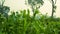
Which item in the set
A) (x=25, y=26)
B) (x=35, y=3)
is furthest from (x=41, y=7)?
(x=25, y=26)

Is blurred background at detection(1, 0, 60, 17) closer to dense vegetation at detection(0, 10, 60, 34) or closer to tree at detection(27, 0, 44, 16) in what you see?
tree at detection(27, 0, 44, 16)

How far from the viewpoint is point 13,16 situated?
0.59 metres

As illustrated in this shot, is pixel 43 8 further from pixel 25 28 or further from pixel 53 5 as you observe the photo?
pixel 25 28

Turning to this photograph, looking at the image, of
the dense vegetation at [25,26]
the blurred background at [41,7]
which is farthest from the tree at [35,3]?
the dense vegetation at [25,26]

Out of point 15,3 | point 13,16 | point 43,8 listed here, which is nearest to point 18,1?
point 15,3

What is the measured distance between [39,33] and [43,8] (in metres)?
2.87

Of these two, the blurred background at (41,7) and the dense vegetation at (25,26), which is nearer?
the dense vegetation at (25,26)

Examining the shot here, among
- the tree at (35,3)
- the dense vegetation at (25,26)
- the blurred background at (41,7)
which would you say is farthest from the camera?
the blurred background at (41,7)

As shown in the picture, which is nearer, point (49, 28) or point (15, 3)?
point (49, 28)

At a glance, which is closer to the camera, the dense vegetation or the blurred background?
the dense vegetation

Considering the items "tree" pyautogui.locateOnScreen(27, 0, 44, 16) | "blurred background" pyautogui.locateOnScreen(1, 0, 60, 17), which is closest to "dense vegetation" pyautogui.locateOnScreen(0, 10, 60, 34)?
"tree" pyautogui.locateOnScreen(27, 0, 44, 16)

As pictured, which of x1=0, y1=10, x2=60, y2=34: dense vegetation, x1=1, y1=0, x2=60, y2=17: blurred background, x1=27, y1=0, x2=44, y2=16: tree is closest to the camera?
x1=0, y1=10, x2=60, y2=34: dense vegetation

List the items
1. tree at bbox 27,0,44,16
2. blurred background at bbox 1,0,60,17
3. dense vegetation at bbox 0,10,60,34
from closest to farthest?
dense vegetation at bbox 0,10,60,34 → tree at bbox 27,0,44,16 → blurred background at bbox 1,0,60,17

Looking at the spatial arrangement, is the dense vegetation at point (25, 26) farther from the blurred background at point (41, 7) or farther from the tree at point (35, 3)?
the blurred background at point (41, 7)
